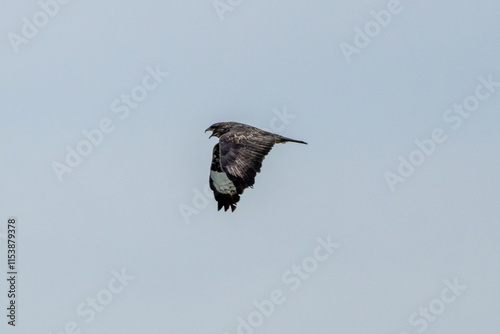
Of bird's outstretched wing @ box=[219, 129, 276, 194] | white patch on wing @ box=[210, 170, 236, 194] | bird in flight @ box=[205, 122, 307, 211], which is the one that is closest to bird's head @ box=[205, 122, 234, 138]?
bird in flight @ box=[205, 122, 307, 211]

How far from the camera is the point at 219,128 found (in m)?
46.4

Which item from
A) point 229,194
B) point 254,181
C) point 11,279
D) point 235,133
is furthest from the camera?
point 11,279

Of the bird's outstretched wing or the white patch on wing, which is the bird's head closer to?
the white patch on wing

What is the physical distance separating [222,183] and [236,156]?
654 cm

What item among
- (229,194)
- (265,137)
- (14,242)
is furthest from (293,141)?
(14,242)

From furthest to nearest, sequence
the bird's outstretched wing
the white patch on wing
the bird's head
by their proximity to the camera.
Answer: the white patch on wing < the bird's head < the bird's outstretched wing

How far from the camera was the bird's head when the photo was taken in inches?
1807

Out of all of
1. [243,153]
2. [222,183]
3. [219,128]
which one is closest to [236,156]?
[243,153]

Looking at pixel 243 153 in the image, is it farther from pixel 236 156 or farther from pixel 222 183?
pixel 222 183

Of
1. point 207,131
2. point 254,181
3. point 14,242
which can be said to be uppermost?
point 14,242

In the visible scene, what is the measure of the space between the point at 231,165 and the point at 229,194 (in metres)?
6.81

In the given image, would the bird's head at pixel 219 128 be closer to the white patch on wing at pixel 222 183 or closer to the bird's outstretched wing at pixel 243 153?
the white patch on wing at pixel 222 183

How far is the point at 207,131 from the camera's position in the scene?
47.2m

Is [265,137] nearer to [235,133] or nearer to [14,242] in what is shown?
[235,133]
